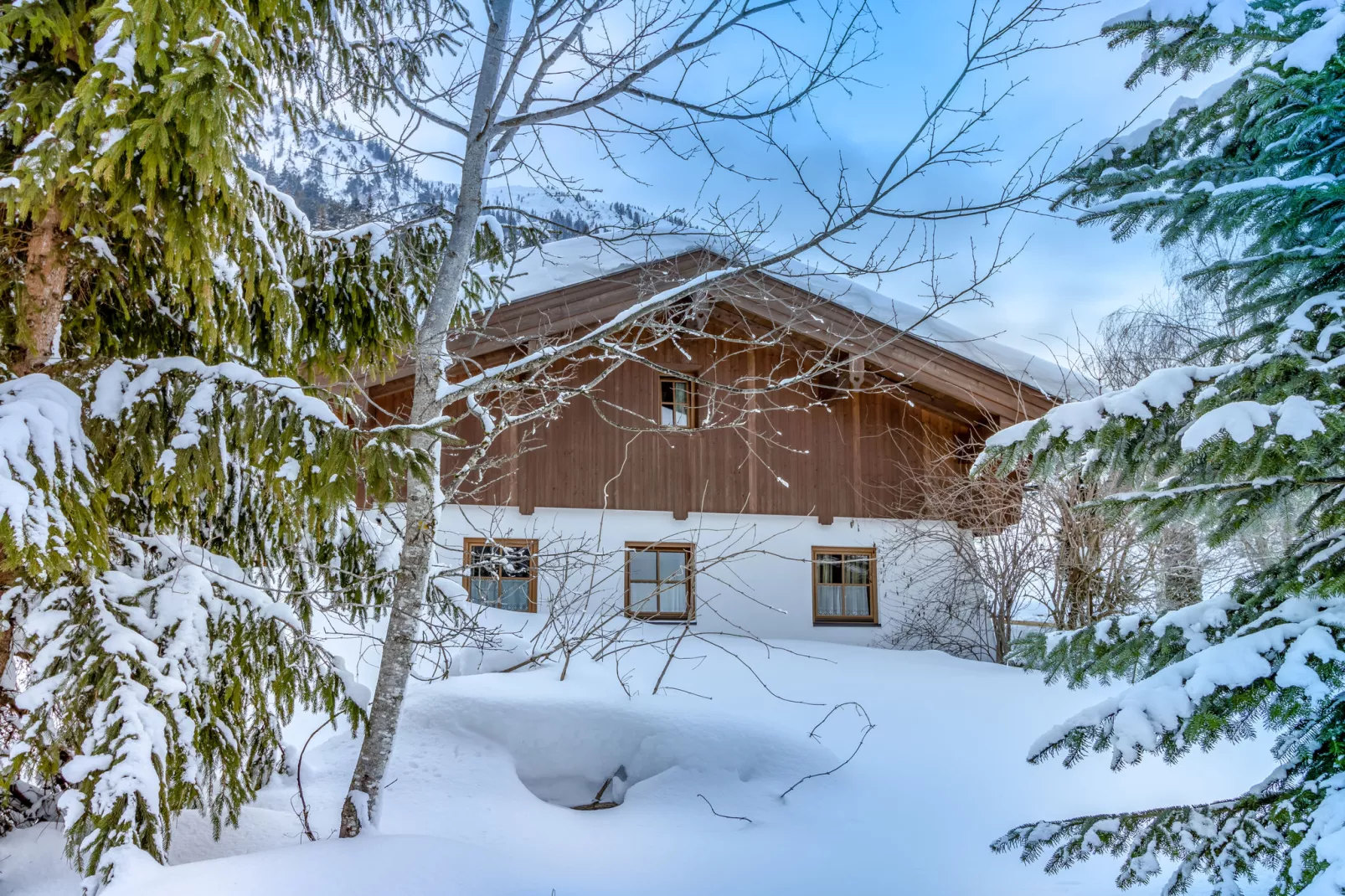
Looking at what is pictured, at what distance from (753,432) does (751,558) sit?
2.21m

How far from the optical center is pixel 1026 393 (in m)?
10.5

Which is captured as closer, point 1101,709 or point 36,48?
point 1101,709

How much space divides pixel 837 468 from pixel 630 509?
10.2ft

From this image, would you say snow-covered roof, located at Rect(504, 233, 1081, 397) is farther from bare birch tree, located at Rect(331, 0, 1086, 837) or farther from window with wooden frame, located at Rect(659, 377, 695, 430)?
bare birch tree, located at Rect(331, 0, 1086, 837)

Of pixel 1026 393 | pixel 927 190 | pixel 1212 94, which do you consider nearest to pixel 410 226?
pixel 927 190

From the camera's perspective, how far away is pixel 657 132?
426 centimetres

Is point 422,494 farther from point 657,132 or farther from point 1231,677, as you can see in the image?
point 1231,677

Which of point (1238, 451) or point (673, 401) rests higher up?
point (673, 401)

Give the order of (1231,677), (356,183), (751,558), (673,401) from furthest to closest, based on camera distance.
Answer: (673,401)
(751,558)
(356,183)
(1231,677)

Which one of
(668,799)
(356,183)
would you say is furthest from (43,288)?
(668,799)

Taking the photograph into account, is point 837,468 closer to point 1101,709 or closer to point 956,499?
point 956,499

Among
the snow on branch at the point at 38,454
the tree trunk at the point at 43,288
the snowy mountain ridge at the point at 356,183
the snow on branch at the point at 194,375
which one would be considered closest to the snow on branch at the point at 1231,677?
the snow on branch at the point at 194,375

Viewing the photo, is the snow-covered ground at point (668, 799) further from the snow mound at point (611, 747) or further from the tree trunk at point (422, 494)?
the tree trunk at point (422, 494)

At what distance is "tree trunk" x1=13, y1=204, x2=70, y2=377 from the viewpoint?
→ 10.5 ft
